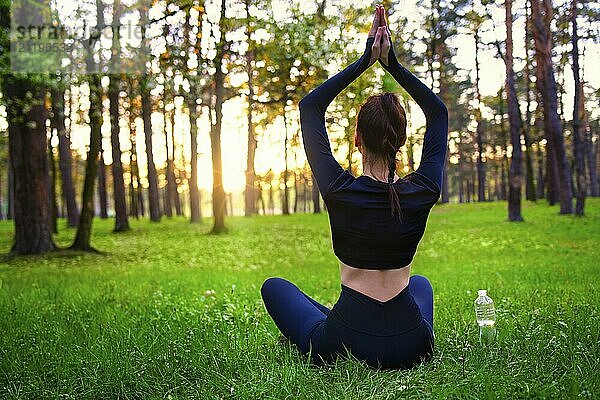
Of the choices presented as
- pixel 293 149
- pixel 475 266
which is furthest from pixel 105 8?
pixel 293 149

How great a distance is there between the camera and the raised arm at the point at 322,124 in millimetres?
3380

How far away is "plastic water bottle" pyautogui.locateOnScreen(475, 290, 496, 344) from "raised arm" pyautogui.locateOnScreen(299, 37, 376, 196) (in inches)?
67.9

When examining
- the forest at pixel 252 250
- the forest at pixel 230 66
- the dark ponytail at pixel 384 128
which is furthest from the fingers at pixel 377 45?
the forest at pixel 230 66

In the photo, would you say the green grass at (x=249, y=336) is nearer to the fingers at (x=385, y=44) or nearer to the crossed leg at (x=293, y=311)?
the crossed leg at (x=293, y=311)

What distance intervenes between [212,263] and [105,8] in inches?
252

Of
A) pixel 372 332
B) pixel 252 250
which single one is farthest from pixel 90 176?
pixel 372 332

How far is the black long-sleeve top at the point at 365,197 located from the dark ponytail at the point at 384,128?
0.08 metres

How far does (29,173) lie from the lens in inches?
524

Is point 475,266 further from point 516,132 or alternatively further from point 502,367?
point 516,132

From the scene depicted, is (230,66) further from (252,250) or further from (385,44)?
(385,44)

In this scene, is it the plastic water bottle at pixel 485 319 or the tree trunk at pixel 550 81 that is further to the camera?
the tree trunk at pixel 550 81

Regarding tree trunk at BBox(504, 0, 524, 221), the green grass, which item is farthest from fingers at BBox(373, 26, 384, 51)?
tree trunk at BBox(504, 0, 524, 221)

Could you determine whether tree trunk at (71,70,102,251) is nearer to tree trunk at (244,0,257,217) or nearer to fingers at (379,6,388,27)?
tree trunk at (244,0,257,217)

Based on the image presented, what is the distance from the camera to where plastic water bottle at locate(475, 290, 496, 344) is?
14.4 ft
